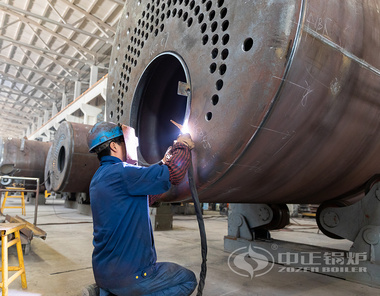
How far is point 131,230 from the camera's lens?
1291 mm

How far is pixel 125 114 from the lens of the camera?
6.60 feet

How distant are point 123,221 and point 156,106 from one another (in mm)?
963

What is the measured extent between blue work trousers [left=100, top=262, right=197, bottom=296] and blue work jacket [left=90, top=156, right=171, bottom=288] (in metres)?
0.04

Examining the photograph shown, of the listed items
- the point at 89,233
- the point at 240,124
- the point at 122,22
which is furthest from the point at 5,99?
the point at 240,124

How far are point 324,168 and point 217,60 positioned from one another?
0.81 m

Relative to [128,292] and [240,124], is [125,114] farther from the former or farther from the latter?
[128,292]

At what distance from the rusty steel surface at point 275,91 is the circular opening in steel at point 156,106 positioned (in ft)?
0.28

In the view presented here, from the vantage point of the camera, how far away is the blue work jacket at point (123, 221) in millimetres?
1264

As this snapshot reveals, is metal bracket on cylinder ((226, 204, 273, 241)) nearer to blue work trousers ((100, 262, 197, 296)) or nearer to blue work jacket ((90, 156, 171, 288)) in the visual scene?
blue work trousers ((100, 262, 197, 296))

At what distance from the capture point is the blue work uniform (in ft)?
4.12

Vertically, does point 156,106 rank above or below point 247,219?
above

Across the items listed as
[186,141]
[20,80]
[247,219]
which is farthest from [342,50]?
[20,80]

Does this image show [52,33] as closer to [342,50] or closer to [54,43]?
[54,43]

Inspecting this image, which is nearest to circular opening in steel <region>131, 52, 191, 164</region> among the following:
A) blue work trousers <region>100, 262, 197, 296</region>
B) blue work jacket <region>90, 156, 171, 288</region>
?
blue work jacket <region>90, 156, 171, 288</region>
